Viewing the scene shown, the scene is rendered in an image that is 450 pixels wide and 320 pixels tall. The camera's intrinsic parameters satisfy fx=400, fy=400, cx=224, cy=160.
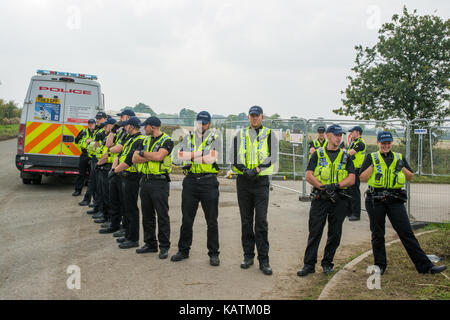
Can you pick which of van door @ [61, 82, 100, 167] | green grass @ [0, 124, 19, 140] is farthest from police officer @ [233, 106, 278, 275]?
green grass @ [0, 124, 19, 140]

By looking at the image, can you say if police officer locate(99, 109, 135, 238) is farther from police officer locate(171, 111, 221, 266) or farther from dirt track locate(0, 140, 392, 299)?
police officer locate(171, 111, 221, 266)

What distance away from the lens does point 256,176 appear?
5.12 meters

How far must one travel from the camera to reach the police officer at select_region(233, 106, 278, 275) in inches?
204

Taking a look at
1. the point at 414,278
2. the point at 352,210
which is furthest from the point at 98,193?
the point at 414,278

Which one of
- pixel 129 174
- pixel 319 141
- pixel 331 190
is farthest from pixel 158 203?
pixel 319 141

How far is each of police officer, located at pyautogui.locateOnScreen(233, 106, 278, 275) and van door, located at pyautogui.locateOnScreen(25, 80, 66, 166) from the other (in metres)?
7.39

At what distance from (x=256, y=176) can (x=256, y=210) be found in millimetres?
453

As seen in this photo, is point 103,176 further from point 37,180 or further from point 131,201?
point 37,180

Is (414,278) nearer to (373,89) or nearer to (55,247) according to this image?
(55,247)

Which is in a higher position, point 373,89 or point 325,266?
point 373,89

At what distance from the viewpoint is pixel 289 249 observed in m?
6.29

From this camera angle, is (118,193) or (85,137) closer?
(118,193)

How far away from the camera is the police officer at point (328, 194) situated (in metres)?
5.09
